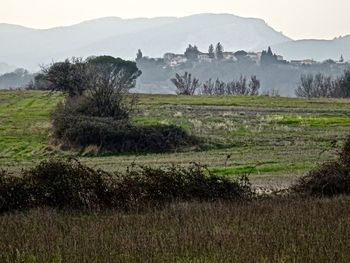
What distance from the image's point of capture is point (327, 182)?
14.9m

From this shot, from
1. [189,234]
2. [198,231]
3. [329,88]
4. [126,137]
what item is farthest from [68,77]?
[329,88]

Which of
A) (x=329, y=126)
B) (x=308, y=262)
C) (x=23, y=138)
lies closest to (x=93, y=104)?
(x=23, y=138)

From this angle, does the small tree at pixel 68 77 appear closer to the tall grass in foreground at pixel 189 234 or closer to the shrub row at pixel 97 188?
the shrub row at pixel 97 188

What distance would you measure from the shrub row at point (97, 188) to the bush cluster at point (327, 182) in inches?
66.4

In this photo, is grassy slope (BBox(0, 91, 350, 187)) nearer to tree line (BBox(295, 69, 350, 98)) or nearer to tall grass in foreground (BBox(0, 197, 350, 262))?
tall grass in foreground (BBox(0, 197, 350, 262))

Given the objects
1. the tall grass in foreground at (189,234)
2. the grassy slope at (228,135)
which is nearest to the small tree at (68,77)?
the grassy slope at (228,135)

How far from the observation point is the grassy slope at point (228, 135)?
1042 inches

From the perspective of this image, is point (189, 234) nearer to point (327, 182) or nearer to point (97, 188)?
point (97, 188)

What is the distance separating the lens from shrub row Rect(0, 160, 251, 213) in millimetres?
13328

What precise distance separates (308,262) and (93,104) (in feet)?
Answer: 115

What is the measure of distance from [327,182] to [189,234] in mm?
6485

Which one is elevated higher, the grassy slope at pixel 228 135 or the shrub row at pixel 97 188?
the shrub row at pixel 97 188

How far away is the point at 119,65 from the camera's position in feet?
346

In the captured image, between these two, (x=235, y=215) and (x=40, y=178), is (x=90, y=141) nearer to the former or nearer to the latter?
(x=40, y=178)
